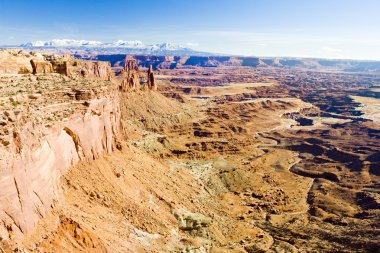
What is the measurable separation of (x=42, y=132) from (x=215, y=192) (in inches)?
1416

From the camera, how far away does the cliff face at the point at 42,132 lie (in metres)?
23.6

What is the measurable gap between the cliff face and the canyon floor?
4.52 feet

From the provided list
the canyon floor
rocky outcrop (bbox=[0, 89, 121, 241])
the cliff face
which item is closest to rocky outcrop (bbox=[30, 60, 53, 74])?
the cliff face

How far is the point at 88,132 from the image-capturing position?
126 ft

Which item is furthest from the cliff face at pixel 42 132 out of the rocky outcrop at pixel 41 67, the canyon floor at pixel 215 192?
the canyon floor at pixel 215 192

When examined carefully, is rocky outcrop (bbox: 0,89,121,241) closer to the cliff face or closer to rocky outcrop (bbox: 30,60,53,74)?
the cliff face

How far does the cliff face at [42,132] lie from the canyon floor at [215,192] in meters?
1.38

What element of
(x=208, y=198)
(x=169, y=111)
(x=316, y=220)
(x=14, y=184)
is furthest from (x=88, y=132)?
(x=169, y=111)

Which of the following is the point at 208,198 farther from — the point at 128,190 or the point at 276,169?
the point at 276,169

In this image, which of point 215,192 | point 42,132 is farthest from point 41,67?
point 215,192

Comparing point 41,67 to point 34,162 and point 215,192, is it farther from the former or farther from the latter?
point 215,192

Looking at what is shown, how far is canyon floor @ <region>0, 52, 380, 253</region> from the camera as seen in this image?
32000mm

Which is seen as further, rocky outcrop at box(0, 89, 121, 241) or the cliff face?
the cliff face

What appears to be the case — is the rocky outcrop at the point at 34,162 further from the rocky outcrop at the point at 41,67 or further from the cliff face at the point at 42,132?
the rocky outcrop at the point at 41,67
